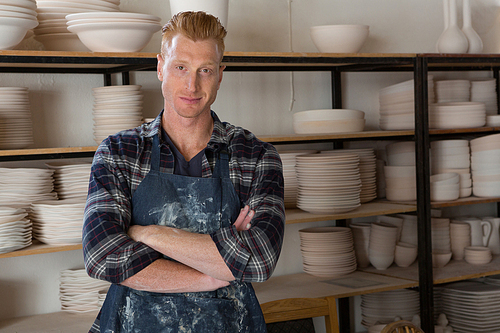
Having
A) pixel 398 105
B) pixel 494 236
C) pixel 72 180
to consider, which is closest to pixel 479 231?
pixel 494 236

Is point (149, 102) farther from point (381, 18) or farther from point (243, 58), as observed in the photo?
point (381, 18)

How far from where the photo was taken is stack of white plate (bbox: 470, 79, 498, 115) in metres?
3.52

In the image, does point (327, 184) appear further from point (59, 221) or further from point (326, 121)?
point (59, 221)

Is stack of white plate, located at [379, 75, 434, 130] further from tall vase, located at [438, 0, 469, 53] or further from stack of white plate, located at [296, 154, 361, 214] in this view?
stack of white plate, located at [296, 154, 361, 214]

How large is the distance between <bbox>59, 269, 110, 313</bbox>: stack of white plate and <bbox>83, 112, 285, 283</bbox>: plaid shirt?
1097mm

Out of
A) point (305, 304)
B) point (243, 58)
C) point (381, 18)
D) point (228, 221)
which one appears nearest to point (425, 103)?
point (381, 18)

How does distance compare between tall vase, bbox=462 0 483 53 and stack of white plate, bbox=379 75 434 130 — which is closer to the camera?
stack of white plate, bbox=379 75 434 130

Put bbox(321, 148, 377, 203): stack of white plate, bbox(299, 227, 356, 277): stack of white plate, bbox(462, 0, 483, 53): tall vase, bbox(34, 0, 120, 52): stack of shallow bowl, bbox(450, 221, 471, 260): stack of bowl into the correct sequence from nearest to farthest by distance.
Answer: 1. bbox(34, 0, 120, 52): stack of shallow bowl
2. bbox(299, 227, 356, 277): stack of white plate
3. bbox(321, 148, 377, 203): stack of white plate
4. bbox(462, 0, 483, 53): tall vase
5. bbox(450, 221, 471, 260): stack of bowl

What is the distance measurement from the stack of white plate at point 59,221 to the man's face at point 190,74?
92 cm

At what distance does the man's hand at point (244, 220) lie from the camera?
5.52 feet

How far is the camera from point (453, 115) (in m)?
3.20

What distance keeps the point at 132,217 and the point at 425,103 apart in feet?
6.52

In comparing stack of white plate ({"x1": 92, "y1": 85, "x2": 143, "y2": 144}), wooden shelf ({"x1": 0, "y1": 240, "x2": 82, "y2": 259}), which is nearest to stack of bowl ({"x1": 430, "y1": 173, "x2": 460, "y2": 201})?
stack of white plate ({"x1": 92, "y1": 85, "x2": 143, "y2": 144})

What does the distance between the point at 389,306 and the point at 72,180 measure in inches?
78.5
